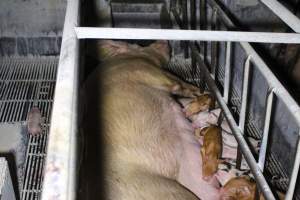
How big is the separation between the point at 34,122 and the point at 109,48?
0.77 meters

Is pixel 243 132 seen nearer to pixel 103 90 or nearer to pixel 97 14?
pixel 103 90

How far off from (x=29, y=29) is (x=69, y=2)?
2.20m

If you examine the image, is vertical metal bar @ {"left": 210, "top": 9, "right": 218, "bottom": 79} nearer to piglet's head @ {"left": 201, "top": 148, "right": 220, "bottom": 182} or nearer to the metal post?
the metal post

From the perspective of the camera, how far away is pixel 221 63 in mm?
3217

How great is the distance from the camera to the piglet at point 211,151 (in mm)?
1866

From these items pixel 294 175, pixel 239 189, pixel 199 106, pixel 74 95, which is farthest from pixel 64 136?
pixel 199 106

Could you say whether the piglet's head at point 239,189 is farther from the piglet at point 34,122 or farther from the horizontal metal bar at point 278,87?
the piglet at point 34,122

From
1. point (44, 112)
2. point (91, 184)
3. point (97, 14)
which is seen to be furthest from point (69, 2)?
point (97, 14)

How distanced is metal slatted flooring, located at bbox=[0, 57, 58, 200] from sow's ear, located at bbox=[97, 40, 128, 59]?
514 mm

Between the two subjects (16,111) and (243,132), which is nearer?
(243,132)

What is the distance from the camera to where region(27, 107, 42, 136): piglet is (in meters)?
2.56

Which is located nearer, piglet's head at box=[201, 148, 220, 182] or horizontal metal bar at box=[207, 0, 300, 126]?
horizontal metal bar at box=[207, 0, 300, 126]

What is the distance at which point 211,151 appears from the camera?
1.90 m

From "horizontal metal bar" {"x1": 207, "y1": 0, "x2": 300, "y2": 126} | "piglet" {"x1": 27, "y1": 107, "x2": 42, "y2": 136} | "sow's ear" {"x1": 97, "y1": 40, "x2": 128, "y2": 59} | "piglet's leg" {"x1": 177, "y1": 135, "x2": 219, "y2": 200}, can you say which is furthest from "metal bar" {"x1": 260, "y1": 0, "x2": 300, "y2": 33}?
"piglet" {"x1": 27, "y1": 107, "x2": 42, "y2": 136}
